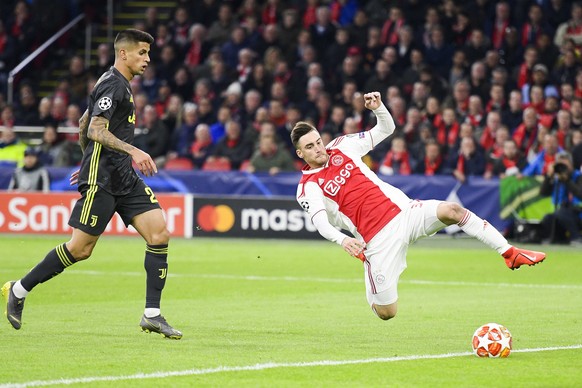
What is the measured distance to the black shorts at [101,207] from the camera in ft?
31.3

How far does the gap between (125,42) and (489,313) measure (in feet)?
14.4

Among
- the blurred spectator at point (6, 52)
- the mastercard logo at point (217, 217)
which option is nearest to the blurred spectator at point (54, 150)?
the mastercard logo at point (217, 217)

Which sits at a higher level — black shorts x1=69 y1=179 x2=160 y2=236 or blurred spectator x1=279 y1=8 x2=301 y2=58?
black shorts x1=69 y1=179 x2=160 y2=236

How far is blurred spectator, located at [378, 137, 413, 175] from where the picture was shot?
23250 millimetres

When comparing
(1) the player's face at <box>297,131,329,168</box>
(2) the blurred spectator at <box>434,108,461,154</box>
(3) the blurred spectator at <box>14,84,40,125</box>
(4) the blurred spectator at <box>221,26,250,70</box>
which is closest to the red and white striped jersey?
(1) the player's face at <box>297,131,329,168</box>

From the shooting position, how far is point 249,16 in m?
28.0

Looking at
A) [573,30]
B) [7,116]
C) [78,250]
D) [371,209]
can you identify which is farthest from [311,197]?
[7,116]

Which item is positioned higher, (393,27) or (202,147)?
(393,27)

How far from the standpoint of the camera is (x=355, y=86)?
25094mm

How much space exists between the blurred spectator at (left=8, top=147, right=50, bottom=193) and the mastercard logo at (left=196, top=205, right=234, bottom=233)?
11.7 ft

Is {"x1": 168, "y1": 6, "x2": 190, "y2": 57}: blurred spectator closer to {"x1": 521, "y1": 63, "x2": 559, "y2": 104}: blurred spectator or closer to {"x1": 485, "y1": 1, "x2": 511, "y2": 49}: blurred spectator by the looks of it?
{"x1": 485, "y1": 1, "x2": 511, "y2": 49}: blurred spectator

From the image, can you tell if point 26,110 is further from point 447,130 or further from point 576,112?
point 576,112

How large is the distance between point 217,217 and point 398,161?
3.75m

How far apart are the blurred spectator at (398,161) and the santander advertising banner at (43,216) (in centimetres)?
403
